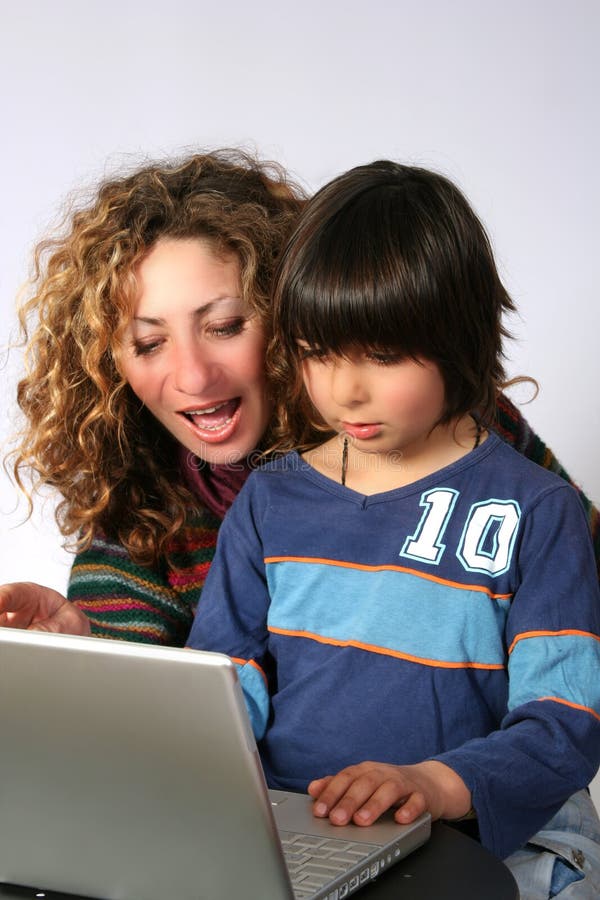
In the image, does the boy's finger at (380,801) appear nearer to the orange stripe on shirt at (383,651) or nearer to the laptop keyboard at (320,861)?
the laptop keyboard at (320,861)

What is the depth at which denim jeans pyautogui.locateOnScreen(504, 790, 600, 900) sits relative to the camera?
4.09 ft

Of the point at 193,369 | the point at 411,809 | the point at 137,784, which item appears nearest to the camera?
the point at 137,784

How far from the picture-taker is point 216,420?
1713 mm

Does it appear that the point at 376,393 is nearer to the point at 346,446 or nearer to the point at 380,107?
the point at 346,446

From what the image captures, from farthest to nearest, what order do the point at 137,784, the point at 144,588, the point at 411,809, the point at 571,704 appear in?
1. the point at 144,588
2. the point at 571,704
3. the point at 411,809
4. the point at 137,784

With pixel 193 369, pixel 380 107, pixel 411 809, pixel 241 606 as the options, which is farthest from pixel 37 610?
pixel 380 107

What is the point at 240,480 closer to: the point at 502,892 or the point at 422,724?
the point at 422,724

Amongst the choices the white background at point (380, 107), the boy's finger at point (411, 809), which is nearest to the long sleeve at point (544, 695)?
the boy's finger at point (411, 809)

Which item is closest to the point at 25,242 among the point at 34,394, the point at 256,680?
the point at 34,394

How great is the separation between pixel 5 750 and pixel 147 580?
0.87 meters

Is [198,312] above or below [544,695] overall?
above

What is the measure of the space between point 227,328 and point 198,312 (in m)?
0.05

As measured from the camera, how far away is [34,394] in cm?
189

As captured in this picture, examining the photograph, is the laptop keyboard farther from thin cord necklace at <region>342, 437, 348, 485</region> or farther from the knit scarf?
the knit scarf
